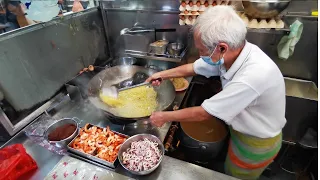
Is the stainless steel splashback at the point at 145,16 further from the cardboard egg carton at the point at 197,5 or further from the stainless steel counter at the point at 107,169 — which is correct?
the stainless steel counter at the point at 107,169

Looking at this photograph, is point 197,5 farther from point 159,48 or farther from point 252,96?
point 252,96

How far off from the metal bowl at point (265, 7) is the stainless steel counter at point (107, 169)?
1147 mm

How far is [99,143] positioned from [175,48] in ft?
4.94

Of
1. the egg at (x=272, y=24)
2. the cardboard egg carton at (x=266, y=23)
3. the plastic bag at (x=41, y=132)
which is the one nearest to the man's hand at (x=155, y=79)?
the plastic bag at (x=41, y=132)

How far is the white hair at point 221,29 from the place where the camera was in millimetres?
1033

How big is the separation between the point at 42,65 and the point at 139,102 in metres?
1.01

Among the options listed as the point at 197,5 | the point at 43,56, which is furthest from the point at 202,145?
the point at 43,56

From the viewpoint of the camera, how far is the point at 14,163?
1.20 m

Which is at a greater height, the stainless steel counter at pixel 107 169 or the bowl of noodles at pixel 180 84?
the bowl of noodles at pixel 180 84

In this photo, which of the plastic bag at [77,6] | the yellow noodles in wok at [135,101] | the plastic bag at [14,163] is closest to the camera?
the plastic bag at [14,163]

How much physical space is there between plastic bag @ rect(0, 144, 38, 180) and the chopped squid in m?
0.69

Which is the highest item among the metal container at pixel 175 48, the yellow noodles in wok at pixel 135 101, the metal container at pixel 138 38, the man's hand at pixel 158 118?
the metal container at pixel 138 38

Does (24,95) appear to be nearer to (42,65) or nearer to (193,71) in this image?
(42,65)

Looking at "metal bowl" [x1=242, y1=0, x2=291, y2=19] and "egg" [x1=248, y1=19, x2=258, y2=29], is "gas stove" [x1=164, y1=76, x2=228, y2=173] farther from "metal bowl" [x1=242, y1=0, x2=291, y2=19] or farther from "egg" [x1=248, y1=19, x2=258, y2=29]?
"metal bowl" [x1=242, y1=0, x2=291, y2=19]
